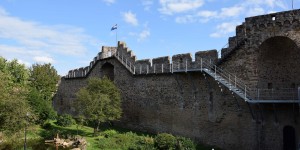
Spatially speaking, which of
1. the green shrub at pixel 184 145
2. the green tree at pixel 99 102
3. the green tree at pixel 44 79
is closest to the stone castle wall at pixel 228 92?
the green shrub at pixel 184 145

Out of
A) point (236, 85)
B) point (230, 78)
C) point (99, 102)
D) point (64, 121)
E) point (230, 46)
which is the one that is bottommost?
point (64, 121)

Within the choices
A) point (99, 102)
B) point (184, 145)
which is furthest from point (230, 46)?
point (99, 102)

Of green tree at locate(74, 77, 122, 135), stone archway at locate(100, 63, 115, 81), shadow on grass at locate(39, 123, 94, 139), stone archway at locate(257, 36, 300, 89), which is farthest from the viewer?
stone archway at locate(100, 63, 115, 81)

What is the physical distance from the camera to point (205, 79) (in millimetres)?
26016

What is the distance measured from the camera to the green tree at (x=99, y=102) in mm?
30438

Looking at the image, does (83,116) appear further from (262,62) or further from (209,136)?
(262,62)

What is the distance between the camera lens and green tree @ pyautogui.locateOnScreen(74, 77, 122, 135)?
99.9 ft

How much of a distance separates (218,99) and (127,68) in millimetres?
13048

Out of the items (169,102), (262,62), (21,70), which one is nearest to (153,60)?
(169,102)

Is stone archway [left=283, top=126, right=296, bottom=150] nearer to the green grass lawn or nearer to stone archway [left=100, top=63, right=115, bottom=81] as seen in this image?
the green grass lawn

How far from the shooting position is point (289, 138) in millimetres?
21609

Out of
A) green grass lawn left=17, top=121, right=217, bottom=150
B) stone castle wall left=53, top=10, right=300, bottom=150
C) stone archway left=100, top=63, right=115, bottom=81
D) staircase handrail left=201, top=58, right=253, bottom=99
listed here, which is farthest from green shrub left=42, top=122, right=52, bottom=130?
staircase handrail left=201, top=58, right=253, bottom=99

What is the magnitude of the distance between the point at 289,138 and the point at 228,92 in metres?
4.77

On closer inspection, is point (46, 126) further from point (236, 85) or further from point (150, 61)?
point (236, 85)
